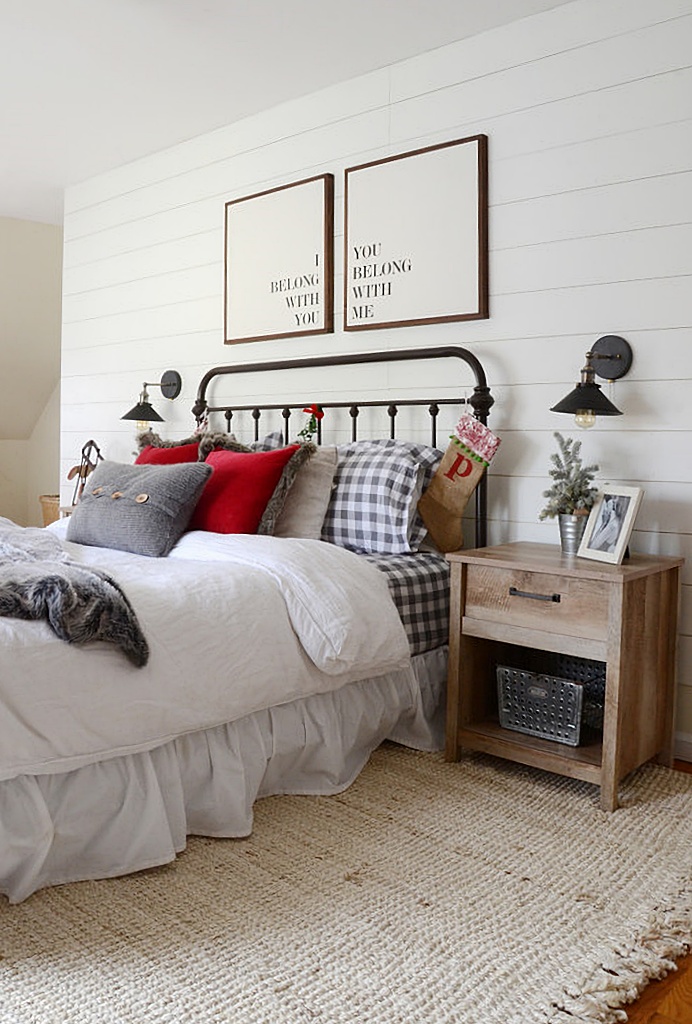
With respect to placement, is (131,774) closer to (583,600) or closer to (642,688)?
(583,600)

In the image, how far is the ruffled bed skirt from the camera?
1.84 metres

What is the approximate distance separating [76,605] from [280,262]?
7.52 feet

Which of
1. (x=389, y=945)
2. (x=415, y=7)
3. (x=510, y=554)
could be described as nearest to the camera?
(x=389, y=945)

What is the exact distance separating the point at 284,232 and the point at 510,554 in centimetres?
189

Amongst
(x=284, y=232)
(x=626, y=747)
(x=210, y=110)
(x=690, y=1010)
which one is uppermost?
(x=210, y=110)

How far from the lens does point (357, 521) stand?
3051 millimetres

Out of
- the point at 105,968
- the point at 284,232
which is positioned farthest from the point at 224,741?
the point at 284,232

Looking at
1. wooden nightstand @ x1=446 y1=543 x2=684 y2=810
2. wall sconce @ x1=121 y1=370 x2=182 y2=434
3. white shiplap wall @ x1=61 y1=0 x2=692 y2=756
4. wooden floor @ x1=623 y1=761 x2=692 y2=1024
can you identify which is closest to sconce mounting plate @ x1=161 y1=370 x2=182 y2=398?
wall sconce @ x1=121 y1=370 x2=182 y2=434

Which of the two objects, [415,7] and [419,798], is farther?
[415,7]

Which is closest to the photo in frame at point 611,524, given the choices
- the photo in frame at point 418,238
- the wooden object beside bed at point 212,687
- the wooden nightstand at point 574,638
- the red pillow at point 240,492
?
the wooden nightstand at point 574,638

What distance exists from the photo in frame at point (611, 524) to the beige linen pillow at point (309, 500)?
916 millimetres

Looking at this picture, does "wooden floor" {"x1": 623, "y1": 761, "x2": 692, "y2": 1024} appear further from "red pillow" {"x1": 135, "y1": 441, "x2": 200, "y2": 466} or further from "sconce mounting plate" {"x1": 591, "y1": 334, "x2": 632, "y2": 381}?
"red pillow" {"x1": 135, "y1": 441, "x2": 200, "y2": 466}

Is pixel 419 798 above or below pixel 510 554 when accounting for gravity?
below

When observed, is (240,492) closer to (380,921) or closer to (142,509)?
(142,509)
